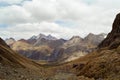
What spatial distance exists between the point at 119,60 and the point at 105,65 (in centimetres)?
478

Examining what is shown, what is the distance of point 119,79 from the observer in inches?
2958

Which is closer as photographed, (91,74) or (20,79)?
(20,79)

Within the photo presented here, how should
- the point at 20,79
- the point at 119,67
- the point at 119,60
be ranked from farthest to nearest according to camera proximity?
the point at 119,60 < the point at 119,67 < the point at 20,79

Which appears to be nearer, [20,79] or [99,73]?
[20,79]

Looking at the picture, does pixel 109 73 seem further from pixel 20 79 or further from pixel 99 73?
pixel 20 79

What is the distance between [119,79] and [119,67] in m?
14.4

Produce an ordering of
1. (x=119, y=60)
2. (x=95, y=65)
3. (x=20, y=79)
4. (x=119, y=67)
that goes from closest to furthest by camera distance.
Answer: (x=20, y=79) < (x=119, y=67) < (x=119, y=60) < (x=95, y=65)

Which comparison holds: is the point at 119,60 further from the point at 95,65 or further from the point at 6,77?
the point at 6,77

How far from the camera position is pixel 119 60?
98.9 meters

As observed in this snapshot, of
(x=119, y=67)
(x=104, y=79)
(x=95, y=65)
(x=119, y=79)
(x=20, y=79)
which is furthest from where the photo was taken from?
(x=95, y=65)

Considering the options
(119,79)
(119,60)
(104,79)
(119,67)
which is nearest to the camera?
(119,79)

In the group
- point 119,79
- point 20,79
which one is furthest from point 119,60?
point 20,79

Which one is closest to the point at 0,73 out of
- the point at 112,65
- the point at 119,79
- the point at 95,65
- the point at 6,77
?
the point at 6,77

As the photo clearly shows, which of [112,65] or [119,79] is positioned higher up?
[112,65]
